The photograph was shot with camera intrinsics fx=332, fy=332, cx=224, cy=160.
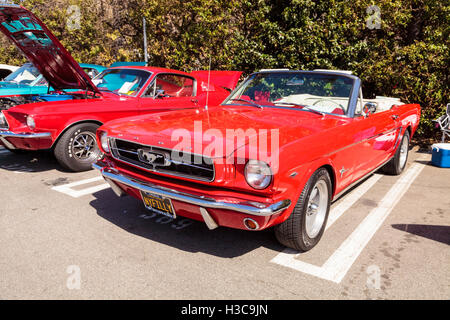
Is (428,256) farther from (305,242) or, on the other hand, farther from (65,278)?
(65,278)

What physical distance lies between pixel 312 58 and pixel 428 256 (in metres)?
6.14

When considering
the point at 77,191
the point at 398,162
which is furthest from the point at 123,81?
the point at 398,162

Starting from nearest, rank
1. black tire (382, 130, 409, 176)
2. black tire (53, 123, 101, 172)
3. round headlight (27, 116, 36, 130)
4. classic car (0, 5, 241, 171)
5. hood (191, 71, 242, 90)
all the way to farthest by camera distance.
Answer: round headlight (27, 116, 36, 130)
classic car (0, 5, 241, 171)
black tire (53, 123, 101, 172)
black tire (382, 130, 409, 176)
hood (191, 71, 242, 90)

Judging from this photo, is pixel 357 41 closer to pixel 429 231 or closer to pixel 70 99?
pixel 429 231

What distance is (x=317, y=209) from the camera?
9.79ft

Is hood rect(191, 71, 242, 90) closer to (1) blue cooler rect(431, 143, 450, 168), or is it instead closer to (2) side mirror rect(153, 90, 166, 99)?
(2) side mirror rect(153, 90, 166, 99)

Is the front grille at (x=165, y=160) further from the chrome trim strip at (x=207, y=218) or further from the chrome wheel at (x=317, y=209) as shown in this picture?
the chrome wheel at (x=317, y=209)

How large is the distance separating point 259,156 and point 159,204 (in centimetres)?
97

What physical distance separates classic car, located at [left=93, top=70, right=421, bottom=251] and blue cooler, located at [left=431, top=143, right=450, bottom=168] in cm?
297

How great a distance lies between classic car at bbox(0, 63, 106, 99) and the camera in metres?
6.67

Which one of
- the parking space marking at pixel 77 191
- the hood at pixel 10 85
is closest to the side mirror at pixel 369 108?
the parking space marking at pixel 77 191

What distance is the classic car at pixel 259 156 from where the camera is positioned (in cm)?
234

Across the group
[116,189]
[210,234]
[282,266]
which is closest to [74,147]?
[116,189]

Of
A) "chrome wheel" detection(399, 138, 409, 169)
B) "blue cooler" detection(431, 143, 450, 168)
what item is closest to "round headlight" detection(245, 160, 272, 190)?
"chrome wheel" detection(399, 138, 409, 169)
